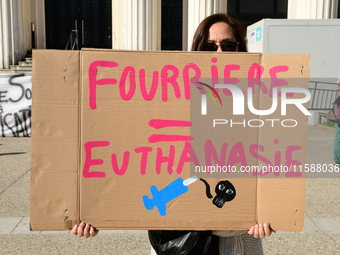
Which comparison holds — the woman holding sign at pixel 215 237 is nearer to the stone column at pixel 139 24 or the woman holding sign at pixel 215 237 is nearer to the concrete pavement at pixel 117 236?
the concrete pavement at pixel 117 236

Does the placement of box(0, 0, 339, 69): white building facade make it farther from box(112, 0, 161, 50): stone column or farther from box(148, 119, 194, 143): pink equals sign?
box(148, 119, 194, 143): pink equals sign

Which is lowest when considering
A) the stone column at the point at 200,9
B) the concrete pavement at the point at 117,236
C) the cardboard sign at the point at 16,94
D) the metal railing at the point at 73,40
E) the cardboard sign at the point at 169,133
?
the concrete pavement at the point at 117,236

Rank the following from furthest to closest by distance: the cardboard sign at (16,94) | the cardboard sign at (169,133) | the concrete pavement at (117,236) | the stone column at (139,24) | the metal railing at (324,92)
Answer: the stone column at (139,24) < the cardboard sign at (16,94) < the metal railing at (324,92) < the concrete pavement at (117,236) < the cardboard sign at (169,133)

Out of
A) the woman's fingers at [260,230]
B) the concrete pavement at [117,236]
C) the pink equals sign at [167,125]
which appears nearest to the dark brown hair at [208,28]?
the pink equals sign at [167,125]

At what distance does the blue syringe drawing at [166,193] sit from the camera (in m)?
1.76

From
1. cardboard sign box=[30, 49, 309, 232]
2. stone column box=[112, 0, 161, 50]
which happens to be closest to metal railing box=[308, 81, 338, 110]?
stone column box=[112, 0, 161, 50]

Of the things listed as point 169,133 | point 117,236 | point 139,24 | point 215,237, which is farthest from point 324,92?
point 169,133

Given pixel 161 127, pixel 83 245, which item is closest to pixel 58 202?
pixel 161 127

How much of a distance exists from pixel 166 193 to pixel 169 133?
239 millimetres

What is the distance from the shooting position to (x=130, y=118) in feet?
5.72

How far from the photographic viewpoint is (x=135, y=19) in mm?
13016

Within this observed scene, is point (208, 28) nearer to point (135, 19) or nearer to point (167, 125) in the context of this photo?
point (167, 125)

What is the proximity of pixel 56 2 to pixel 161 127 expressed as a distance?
54.5ft

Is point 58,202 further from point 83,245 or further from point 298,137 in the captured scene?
point 83,245
